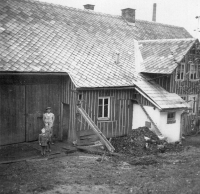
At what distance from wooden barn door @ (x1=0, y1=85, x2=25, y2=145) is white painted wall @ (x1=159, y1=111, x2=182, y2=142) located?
7906 millimetres

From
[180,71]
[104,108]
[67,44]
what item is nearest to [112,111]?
[104,108]

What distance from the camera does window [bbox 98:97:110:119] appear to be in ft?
54.8

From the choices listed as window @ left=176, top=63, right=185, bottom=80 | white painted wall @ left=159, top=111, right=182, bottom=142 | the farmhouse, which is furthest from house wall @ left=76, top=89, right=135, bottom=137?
window @ left=176, top=63, right=185, bottom=80

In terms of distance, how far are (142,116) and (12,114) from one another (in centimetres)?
766

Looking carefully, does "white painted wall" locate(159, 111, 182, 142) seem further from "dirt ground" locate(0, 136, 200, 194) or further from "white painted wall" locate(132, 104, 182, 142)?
"dirt ground" locate(0, 136, 200, 194)

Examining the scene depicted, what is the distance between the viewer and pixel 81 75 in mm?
16016

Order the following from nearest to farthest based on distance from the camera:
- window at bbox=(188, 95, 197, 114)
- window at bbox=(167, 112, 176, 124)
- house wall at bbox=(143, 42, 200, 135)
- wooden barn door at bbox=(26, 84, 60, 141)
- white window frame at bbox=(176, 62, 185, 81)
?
1. wooden barn door at bbox=(26, 84, 60, 141)
2. window at bbox=(167, 112, 176, 124)
3. house wall at bbox=(143, 42, 200, 135)
4. white window frame at bbox=(176, 62, 185, 81)
5. window at bbox=(188, 95, 197, 114)

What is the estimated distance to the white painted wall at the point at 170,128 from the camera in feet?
55.9

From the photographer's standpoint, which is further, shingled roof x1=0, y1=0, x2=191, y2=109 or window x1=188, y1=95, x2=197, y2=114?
window x1=188, y1=95, x2=197, y2=114

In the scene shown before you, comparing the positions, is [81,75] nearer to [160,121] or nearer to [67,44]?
[67,44]

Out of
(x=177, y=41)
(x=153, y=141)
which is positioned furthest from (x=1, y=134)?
(x=177, y=41)

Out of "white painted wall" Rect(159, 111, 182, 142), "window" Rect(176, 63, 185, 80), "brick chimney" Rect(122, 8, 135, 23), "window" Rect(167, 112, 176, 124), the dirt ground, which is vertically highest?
"brick chimney" Rect(122, 8, 135, 23)

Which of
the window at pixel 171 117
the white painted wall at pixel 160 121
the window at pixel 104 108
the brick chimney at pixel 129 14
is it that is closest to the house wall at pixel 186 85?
the window at pixel 171 117

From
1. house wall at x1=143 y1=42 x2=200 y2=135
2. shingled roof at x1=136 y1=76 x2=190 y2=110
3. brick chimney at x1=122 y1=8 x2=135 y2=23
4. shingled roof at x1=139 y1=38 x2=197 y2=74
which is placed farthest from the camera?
brick chimney at x1=122 y1=8 x2=135 y2=23
